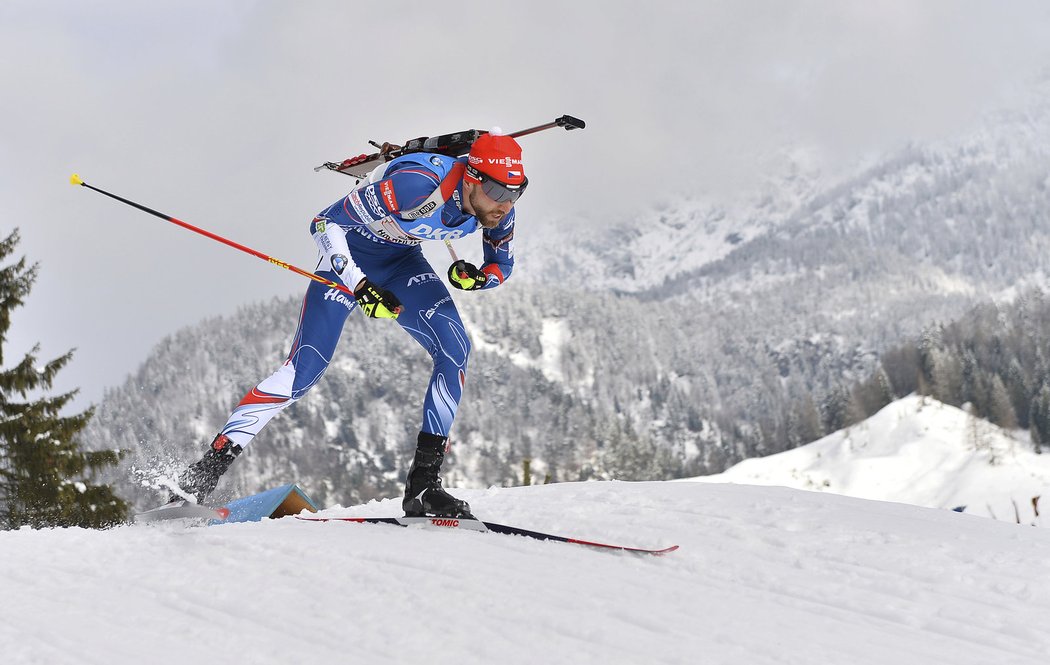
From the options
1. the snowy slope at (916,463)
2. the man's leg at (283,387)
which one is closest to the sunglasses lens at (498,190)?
the man's leg at (283,387)

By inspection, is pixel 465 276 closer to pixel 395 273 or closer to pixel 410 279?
pixel 410 279

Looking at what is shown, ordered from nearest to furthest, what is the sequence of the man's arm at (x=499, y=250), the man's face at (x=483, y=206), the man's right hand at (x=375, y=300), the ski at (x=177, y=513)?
the ski at (x=177, y=513) → the man's right hand at (x=375, y=300) → the man's face at (x=483, y=206) → the man's arm at (x=499, y=250)

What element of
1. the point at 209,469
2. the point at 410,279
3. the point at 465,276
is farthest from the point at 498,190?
the point at 209,469

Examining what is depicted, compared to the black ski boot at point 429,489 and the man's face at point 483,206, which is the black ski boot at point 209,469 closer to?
the black ski boot at point 429,489

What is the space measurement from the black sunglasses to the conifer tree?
9611 mm

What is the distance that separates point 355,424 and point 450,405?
537ft

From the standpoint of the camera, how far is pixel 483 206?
14.8ft

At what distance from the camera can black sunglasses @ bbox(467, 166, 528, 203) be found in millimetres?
4395

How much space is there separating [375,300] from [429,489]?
112cm

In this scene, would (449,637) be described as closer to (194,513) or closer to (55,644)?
(55,644)

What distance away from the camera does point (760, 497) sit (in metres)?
5.18

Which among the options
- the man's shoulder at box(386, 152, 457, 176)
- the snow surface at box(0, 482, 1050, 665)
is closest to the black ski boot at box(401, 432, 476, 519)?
the snow surface at box(0, 482, 1050, 665)

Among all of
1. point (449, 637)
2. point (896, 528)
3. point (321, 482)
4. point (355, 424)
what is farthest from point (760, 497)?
point (355, 424)

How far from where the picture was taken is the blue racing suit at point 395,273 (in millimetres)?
4484
